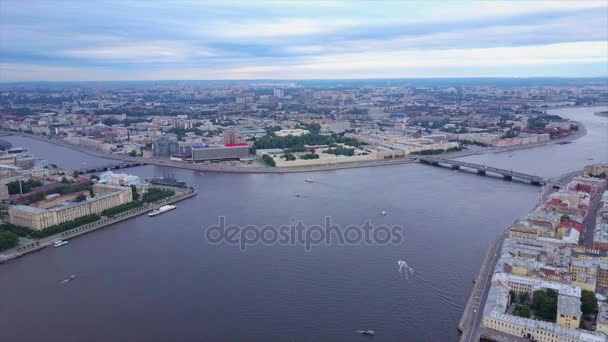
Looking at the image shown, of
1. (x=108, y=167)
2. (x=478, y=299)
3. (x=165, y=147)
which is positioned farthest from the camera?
(x=165, y=147)

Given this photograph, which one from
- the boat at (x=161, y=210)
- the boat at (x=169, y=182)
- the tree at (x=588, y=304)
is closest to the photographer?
the tree at (x=588, y=304)

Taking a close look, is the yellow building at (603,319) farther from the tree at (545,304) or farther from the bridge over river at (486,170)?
the bridge over river at (486,170)

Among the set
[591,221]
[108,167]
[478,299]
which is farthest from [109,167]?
[591,221]

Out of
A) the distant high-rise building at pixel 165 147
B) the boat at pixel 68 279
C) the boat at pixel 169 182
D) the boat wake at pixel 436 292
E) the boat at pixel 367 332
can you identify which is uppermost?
the distant high-rise building at pixel 165 147

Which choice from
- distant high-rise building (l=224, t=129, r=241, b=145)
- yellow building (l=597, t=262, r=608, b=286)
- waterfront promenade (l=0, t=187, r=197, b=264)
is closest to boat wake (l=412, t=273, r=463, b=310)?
yellow building (l=597, t=262, r=608, b=286)

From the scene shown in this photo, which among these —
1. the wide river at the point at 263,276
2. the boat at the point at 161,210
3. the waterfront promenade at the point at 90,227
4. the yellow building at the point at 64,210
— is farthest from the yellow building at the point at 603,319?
the yellow building at the point at 64,210

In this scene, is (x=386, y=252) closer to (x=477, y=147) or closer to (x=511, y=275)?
(x=511, y=275)

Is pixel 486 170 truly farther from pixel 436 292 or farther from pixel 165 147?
pixel 165 147
